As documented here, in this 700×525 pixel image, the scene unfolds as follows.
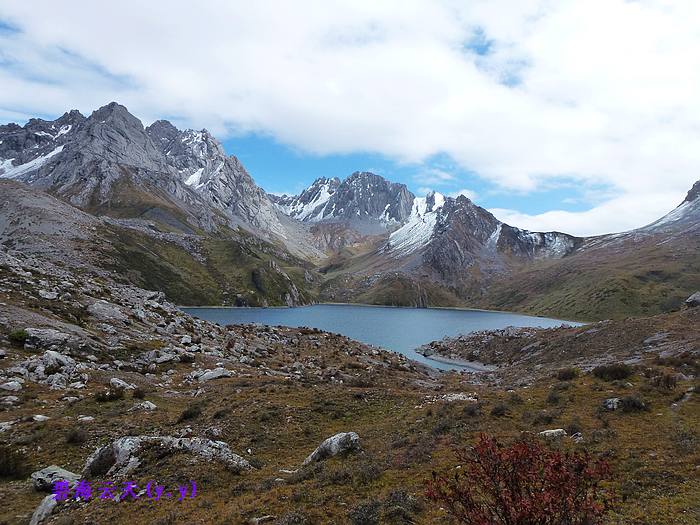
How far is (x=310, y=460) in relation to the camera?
Result: 16.4 metres

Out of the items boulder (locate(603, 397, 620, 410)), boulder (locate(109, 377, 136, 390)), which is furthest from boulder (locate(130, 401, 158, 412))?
boulder (locate(603, 397, 620, 410))

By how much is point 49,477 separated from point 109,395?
1037 centimetres

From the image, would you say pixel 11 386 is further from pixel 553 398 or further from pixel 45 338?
pixel 553 398

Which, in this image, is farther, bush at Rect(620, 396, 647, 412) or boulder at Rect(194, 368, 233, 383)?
boulder at Rect(194, 368, 233, 383)

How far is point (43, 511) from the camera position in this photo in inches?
500

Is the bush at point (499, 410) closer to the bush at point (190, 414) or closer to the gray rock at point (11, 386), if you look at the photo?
the bush at point (190, 414)

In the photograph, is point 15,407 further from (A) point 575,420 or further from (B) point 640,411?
(B) point 640,411

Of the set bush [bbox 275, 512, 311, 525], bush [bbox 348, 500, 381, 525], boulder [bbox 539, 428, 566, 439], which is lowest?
boulder [bbox 539, 428, 566, 439]

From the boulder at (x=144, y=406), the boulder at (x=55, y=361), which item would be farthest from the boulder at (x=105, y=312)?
the boulder at (x=144, y=406)

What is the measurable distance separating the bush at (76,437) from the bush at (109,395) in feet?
17.9

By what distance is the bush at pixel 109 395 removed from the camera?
2433cm

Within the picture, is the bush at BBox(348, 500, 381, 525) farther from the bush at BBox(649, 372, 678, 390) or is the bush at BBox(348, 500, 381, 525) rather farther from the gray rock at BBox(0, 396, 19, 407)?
the bush at BBox(649, 372, 678, 390)

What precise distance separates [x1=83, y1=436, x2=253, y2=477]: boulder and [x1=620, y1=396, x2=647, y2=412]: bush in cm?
2029

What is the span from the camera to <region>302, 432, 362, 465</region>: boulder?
16.5 m
